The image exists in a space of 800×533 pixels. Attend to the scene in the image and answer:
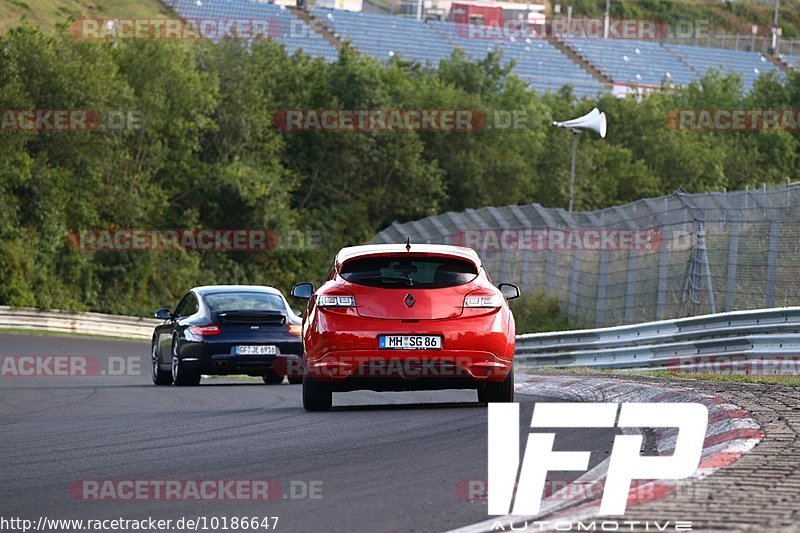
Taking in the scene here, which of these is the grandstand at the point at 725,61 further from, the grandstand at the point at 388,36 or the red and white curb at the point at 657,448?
the red and white curb at the point at 657,448

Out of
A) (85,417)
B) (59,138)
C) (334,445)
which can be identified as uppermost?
(334,445)

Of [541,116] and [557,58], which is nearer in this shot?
[541,116]

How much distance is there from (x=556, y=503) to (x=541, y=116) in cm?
7049

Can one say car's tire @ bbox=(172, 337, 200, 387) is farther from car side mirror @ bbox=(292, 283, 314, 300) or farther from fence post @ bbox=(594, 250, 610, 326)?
fence post @ bbox=(594, 250, 610, 326)

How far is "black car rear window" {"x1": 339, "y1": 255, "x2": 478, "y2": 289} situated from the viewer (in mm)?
13538

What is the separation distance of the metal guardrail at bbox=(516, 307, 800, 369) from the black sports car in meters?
4.61

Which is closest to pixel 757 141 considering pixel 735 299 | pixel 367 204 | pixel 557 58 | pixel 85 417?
pixel 557 58

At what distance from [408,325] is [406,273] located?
1.82 feet

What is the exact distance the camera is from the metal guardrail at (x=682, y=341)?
17875mm

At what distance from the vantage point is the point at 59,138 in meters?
54.6

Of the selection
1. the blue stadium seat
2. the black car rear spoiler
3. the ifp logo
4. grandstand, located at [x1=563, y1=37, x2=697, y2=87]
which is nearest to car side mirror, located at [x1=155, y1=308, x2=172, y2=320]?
the black car rear spoiler

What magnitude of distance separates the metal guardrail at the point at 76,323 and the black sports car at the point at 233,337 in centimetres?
2213

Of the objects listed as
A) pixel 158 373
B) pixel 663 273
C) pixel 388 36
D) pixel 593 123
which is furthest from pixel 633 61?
pixel 158 373

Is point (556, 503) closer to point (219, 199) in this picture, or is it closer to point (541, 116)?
point (219, 199)
